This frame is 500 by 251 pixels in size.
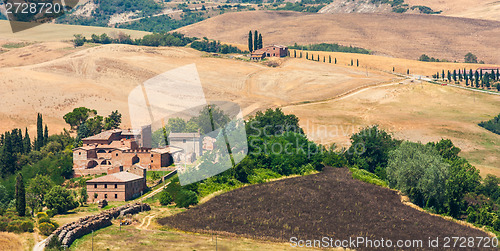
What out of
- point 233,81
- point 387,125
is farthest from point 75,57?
point 387,125

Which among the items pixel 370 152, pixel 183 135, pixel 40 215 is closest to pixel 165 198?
pixel 40 215

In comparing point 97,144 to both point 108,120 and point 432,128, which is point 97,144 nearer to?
point 108,120

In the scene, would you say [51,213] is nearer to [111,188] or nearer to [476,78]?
[111,188]

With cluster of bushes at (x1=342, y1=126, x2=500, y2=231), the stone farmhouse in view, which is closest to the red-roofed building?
the stone farmhouse

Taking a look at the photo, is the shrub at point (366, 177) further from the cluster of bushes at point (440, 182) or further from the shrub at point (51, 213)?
the shrub at point (51, 213)

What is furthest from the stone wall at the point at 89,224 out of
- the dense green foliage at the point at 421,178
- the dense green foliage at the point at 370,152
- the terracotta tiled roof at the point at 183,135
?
the dense green foliage at the point at 370,152

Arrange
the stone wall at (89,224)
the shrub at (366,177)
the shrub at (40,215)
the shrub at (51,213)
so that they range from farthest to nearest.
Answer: the shrub at (366,177)
the shrub at (51,213)
the shrub at (40,215)
the stone wall at (89,224)
